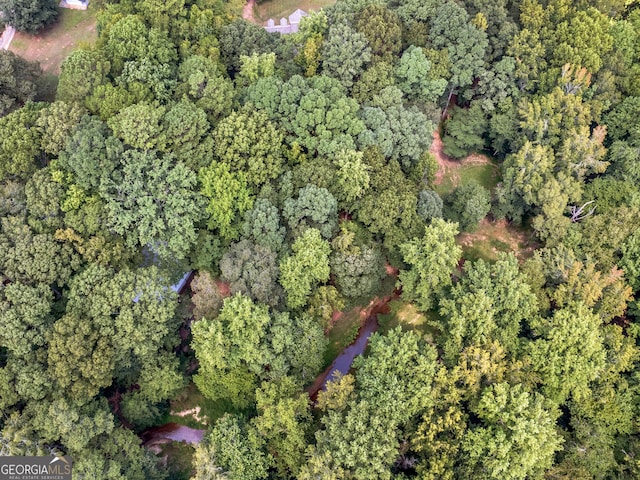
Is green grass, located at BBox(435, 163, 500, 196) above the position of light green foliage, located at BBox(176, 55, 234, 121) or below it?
below

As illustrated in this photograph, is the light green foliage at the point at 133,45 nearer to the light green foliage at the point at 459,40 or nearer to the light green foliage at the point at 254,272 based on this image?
the light green foliage at the point at 254,272

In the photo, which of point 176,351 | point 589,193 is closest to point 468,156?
point 589,193

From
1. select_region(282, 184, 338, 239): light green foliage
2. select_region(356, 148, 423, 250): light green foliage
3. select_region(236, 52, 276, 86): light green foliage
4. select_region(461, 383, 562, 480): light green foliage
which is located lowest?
select_region(461, 383, 562, 480): light green foliage

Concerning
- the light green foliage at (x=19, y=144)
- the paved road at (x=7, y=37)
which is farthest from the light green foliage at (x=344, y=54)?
the paved road at (x=7, y=37)

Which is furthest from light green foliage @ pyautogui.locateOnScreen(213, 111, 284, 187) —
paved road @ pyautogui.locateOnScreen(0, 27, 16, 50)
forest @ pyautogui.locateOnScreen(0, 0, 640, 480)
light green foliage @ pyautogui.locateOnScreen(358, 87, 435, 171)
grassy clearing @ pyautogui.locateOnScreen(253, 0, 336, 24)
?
paved road @ pyautogui.locateOnScreen(0, 27, 16, 50)

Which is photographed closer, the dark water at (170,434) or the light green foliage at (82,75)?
the light green foliage at (82,75)

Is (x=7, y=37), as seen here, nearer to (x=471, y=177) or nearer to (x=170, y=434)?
(x=170, y=434)

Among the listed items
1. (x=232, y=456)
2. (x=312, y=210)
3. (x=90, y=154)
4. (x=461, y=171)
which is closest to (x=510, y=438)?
(x=232, y=456)

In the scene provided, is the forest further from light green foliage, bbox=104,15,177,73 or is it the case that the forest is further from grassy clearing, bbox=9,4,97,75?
grassy clearing, bbox=9,4,97,75
